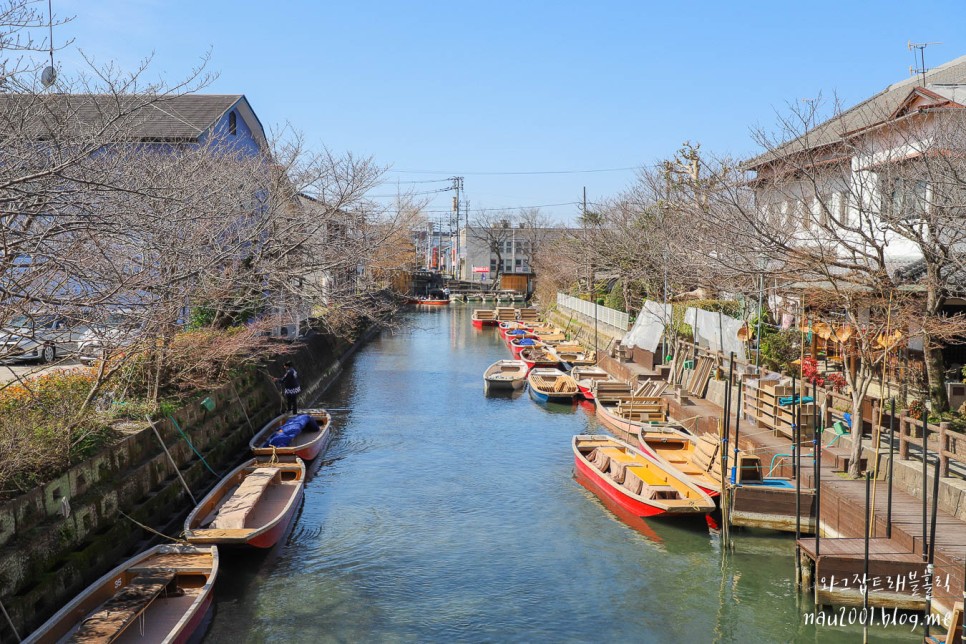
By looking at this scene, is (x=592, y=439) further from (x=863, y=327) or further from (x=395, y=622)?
(x=395, y=622)

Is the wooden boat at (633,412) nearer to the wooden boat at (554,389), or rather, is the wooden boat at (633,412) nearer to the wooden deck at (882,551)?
the wooden boat at (554,389)

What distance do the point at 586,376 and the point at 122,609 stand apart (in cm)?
2131

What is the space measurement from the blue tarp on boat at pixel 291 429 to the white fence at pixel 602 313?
17161 mm

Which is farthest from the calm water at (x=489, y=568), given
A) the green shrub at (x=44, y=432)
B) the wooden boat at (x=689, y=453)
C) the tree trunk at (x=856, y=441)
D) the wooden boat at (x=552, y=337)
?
the wooden boat at (x=552, y=337)

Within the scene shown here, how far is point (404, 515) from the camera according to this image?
49.4 feet

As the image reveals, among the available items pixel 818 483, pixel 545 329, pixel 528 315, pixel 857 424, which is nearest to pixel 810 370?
pixel 857 424

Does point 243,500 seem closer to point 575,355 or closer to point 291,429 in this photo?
point 291,429

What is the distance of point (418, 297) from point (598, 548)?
68.0 m

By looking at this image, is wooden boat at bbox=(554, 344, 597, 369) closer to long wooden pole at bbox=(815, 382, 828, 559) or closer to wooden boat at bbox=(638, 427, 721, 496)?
wooden boat at bbox=(638, 427, 721, 496)

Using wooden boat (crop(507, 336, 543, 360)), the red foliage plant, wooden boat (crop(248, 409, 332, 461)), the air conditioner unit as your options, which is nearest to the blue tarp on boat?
wooden boat (crop(248, 409, 332, 461))

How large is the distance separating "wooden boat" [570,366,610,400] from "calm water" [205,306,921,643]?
262 inches

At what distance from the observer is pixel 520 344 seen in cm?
3978

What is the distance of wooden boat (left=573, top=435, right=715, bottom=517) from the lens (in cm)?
1349

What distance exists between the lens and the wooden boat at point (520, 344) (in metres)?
38.0
